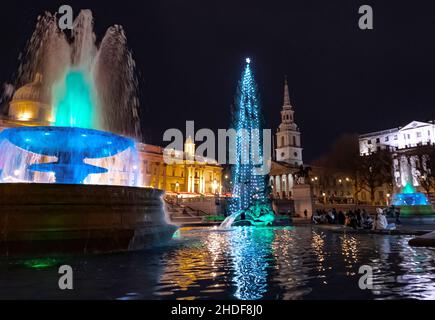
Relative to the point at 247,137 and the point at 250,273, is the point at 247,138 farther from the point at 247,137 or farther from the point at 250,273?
the point at 250,273

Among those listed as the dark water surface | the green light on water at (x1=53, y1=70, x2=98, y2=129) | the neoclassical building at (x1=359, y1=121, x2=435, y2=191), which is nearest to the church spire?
the neoclassical building at (x1=359, y1=121, x2=435, y2=191)

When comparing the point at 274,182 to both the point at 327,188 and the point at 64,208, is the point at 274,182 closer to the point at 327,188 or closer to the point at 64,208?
the point at 327,188

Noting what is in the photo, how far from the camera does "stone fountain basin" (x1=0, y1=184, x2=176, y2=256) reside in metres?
8.73

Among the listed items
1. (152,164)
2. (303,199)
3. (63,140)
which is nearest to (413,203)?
(303,199)

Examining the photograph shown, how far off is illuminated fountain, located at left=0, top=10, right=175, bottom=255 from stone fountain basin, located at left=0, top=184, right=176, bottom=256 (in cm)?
2

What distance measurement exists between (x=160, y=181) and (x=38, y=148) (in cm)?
6739

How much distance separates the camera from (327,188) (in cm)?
9931

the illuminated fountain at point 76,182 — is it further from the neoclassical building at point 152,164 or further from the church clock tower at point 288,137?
the church clock tower at point 288,137

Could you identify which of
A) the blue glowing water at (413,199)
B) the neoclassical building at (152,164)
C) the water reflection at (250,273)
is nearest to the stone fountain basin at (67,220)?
the water reflection at (250,273)

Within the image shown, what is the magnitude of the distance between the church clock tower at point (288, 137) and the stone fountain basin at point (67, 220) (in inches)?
4183

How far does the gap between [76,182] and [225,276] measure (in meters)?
8.10

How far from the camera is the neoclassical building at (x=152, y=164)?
53.9m

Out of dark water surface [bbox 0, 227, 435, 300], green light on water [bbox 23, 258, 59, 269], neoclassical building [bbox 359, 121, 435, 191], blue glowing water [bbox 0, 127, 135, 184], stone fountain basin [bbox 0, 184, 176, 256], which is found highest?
neoclassical building [bbox 359, 121, 435, 191]

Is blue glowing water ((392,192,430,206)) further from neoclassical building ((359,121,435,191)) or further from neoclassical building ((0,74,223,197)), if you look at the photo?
neoclassical building ((0,74,223,197))
